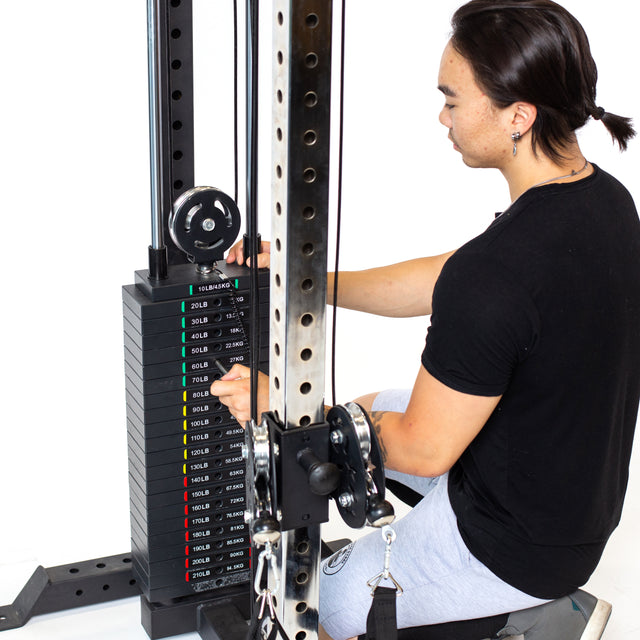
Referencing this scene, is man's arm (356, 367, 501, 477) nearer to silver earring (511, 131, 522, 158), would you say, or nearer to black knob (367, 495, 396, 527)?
black knob (367, 495, 396, 527)

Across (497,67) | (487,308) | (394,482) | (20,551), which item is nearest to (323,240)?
(487,308)

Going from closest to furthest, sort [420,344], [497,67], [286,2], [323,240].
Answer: [286,2]
[323,240]
[497,67]
[420,344]

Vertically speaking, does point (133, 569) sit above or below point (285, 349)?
below

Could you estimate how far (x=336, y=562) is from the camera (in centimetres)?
200

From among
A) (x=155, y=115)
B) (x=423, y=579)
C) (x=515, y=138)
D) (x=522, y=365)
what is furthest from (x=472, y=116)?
(x=423, y=579)

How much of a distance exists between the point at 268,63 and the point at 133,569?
198 centimetres

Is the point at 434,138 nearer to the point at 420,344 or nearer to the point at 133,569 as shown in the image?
the point at 420,344

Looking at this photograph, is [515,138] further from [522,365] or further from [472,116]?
[522,365]

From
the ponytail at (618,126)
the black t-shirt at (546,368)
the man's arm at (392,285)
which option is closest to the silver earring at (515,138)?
the black t-shirt at (546,368)

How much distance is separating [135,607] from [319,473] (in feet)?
3.78

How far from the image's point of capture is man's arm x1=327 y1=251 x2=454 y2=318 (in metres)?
2.31

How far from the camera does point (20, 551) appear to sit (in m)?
2.68

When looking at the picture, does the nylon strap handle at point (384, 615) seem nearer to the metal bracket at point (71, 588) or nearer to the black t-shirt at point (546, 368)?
the black t-shirt at point (546, 368)

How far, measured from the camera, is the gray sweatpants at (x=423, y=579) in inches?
72.0
